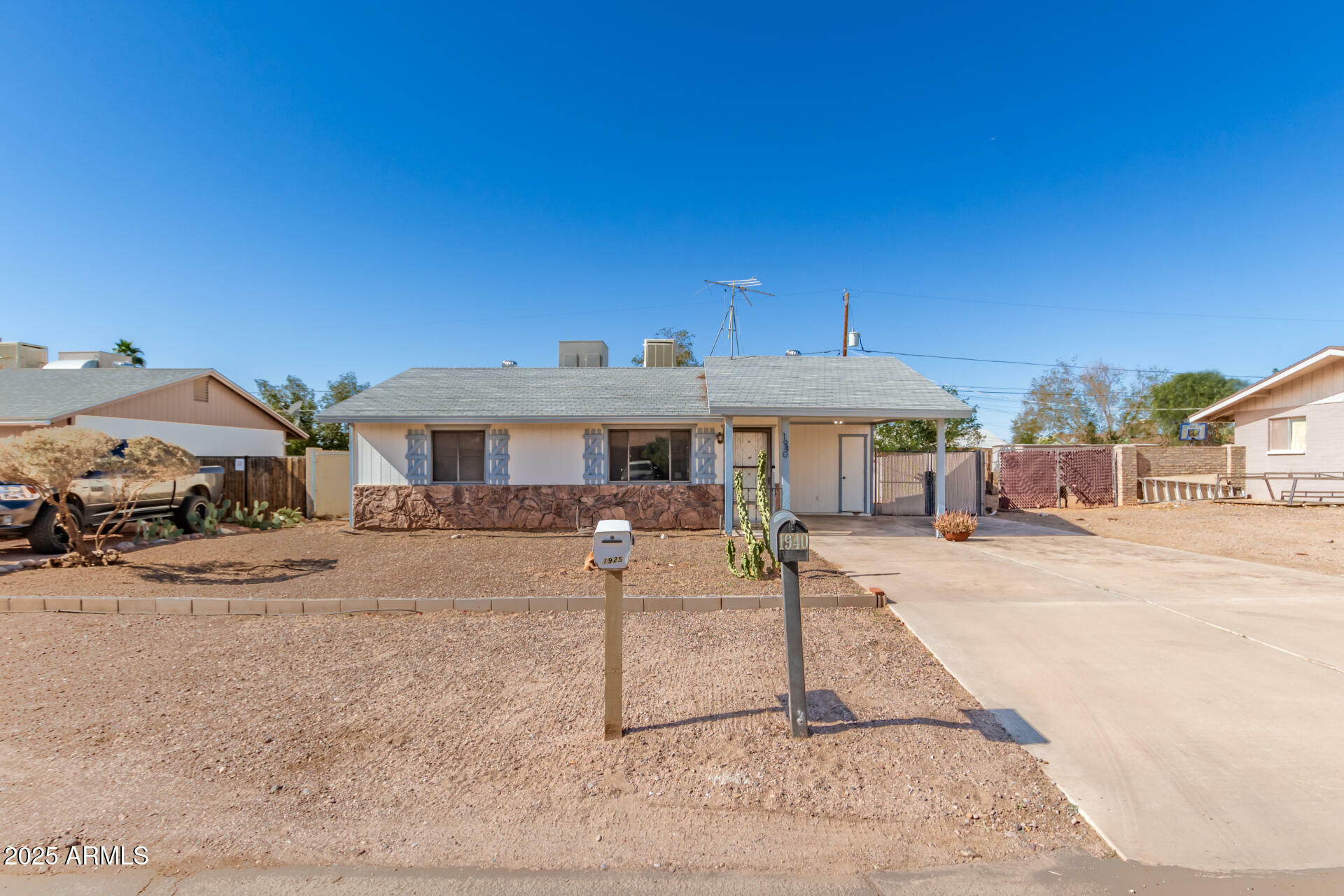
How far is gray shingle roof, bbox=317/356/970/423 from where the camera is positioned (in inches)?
462

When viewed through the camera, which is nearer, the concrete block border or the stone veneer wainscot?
the concrete block border

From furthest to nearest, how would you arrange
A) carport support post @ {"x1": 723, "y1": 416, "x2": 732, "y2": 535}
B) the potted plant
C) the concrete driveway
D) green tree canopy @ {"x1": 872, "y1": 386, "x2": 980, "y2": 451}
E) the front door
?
green tree canopy @ {"x1": 872, "y1": 386, "x2": 980, "y2": 451}
the front door
carport support post @ {"x1": 723, "y1": 416, "x2": 732, "y2": 535}
the potted plant
the concrete driveway

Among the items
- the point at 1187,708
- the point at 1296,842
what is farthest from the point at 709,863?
the point at 1187,708

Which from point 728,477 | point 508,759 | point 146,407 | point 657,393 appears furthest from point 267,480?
point 508,759

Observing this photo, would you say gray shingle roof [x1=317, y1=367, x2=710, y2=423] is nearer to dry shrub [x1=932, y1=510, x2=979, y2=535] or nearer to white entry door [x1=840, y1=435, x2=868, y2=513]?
white entry door [x1=840, y1=435, x2=868, y2=513]

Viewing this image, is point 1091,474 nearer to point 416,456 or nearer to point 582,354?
point 582,354

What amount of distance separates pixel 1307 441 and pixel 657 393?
17.4 metres

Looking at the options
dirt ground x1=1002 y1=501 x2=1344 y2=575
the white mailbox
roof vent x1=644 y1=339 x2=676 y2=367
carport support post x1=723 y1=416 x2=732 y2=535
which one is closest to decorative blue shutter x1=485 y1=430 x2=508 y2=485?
carport support post x1=723 y1=416 x2=732 y2=535

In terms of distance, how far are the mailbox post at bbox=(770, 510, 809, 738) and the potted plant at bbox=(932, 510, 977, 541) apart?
8.38 m

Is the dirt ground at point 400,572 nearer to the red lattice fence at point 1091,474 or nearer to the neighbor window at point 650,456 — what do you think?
the neighbor window at point 650,456

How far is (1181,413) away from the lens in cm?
4222

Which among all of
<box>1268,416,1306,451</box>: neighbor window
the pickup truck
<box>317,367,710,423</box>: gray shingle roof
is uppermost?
<box>317,367,710,423</box>: gray shingle roof

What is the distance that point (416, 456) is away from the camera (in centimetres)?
1262

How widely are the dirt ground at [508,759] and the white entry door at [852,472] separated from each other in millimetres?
9865
